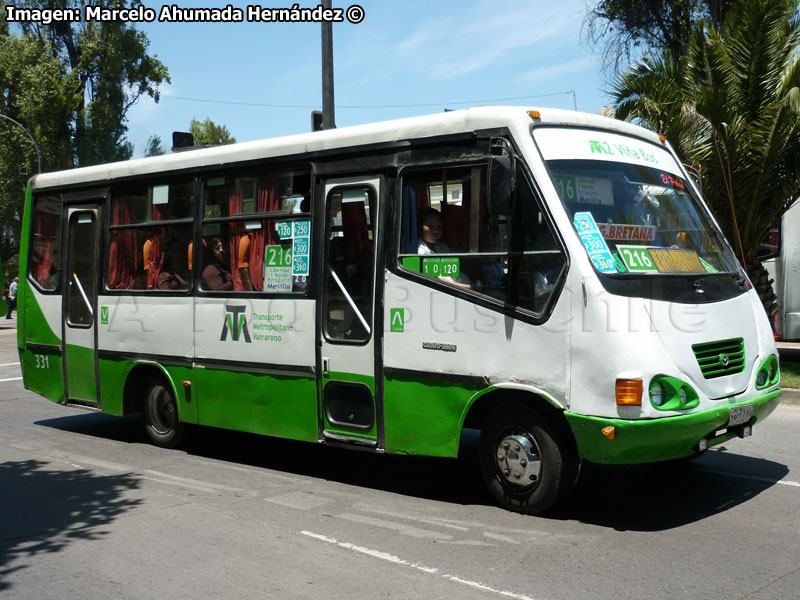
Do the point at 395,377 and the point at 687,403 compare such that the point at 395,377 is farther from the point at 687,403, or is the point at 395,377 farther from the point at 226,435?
the point at 226,435

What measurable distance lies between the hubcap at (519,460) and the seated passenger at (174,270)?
12.6 feet

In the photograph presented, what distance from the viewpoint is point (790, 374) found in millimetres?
12422

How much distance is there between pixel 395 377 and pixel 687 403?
219 centimetres

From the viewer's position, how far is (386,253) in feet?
22.5

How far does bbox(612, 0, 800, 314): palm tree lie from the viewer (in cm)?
1302

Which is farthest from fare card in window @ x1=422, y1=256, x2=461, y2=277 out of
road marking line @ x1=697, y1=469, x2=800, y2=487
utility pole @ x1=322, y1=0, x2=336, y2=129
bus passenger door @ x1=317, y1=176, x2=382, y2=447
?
utility pole @ x1=322, y1=0, x2=336, y2=129

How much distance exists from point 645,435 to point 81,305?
6651mm

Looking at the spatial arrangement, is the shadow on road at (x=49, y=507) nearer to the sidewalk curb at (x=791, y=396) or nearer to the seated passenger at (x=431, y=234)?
the seated passenger at (x=431, y=234)

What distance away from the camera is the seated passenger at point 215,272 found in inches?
323

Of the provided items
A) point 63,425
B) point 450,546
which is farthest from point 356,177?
point 63,425

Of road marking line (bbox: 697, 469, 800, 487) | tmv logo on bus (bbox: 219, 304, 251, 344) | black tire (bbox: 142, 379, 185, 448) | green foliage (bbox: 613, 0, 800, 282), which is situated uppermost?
green foliage (bbox: 613, 0, 800, 282)

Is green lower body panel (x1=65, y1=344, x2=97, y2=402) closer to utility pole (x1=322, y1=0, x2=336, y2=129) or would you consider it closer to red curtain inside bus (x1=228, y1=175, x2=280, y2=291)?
red curtain inside bus (x1=228, y1=175, x2=280, y2=291)

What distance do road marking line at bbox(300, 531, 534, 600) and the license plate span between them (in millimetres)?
2139

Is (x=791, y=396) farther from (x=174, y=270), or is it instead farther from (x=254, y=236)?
(x=174, y=270)
